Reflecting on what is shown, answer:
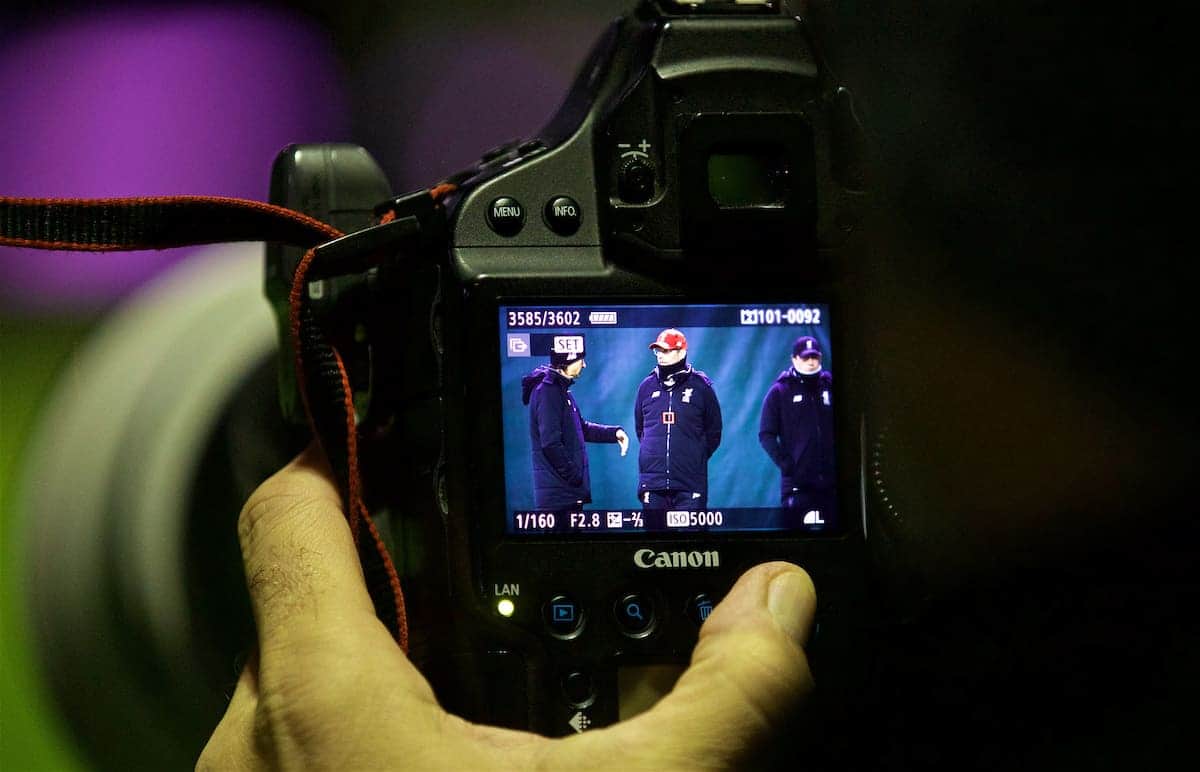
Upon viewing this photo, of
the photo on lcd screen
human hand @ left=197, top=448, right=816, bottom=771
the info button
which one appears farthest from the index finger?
the info button

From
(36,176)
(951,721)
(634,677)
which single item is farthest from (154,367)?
(951,721)

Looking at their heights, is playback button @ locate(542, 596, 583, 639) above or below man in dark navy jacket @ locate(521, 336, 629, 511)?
below

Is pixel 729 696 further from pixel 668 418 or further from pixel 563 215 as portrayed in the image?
pixel 563 215

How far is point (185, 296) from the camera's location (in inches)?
39.5

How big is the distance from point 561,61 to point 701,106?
15.2 inches

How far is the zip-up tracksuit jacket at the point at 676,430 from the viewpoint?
2.14 ft

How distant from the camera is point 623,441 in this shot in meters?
0.66

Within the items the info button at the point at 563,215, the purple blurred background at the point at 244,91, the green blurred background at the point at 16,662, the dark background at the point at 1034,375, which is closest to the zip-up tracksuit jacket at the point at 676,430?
the info button at the point at 563,215

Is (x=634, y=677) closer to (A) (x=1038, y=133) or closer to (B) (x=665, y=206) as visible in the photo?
(B) (x=665, y=206)

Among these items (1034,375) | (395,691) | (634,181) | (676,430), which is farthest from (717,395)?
(1034,375)

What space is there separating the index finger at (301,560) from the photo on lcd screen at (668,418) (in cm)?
11

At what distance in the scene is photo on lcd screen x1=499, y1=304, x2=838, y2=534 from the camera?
0.65 meters

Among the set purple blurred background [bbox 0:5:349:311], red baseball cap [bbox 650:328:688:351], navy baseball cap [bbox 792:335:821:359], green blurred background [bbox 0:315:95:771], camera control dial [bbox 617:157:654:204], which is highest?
purple blurred background [bbox 0:5:349:311]

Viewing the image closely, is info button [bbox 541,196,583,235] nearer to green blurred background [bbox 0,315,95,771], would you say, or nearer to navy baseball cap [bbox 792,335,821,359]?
navy baseball cap [bbox 792,335,821,359]
